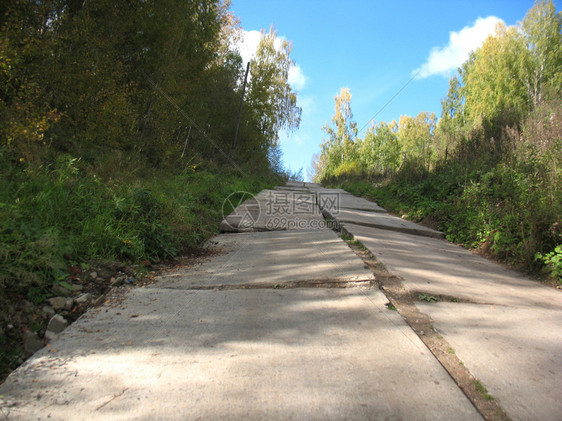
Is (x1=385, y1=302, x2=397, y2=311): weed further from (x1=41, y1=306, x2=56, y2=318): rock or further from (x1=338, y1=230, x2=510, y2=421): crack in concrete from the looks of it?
(x1=41, y1=306, x2=56, y2=318): rock

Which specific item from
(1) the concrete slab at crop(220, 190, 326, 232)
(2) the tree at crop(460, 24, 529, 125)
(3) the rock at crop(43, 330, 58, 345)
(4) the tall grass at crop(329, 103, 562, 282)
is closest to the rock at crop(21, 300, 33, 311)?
(3) the rock at crop(43, 330, 58, 345)

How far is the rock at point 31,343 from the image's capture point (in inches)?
67.0

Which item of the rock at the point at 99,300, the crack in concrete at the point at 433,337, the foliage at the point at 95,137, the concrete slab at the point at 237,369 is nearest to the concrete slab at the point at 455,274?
the crack in concrete at the point at 433,337

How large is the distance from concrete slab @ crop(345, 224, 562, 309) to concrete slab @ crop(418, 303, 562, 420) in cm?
22

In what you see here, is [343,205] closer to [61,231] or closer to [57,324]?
[61,231]

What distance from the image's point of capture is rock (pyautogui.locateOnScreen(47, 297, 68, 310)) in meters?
2.11

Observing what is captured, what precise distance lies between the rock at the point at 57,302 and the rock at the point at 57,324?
0.23m

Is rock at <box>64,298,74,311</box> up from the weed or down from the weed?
down

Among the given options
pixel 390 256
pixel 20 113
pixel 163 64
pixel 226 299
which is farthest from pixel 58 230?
pixel 163 64

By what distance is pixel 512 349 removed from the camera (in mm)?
1633

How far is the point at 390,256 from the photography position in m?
3.29

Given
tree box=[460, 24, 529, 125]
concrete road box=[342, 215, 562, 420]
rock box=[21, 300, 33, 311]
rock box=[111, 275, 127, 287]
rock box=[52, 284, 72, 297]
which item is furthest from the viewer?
tree box=[460, 24, 529, 125]

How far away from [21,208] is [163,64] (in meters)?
7.54

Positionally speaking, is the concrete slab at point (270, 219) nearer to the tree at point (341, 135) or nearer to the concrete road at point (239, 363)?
the concrete road at point (239, 363)
